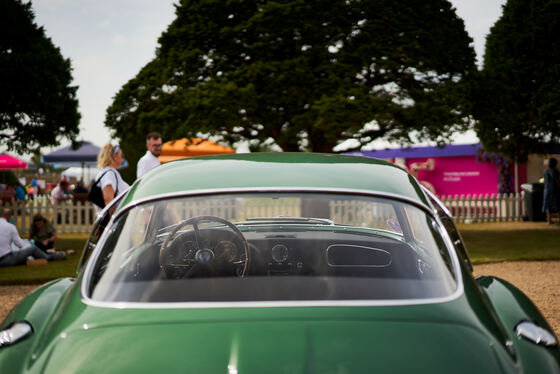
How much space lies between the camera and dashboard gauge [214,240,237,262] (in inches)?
117

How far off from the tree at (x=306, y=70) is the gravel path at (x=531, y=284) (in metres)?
5.99

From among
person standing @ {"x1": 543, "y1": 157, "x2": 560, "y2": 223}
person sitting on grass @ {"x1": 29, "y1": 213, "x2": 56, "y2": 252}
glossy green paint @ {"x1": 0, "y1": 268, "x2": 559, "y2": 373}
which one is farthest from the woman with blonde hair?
person standing @ {"x1": 543, "y1": 157, "x2": 560, "y2": 223}

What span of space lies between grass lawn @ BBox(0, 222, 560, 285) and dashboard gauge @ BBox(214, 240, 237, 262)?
6.67 metres

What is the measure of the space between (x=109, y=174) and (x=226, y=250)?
5383 millimetres

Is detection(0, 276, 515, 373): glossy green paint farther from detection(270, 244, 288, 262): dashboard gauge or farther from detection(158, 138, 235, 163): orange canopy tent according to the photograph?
detection(158, 138, 235, 163): orange canopy tent

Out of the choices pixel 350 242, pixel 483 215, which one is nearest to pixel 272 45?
pixel 483 215

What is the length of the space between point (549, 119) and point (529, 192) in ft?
16.0

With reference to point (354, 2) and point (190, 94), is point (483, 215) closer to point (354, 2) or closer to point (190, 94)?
point (354, 2)

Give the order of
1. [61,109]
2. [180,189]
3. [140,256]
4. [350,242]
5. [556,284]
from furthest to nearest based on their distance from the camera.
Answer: [61,109] < [556,284] < [350,242] < [140,256] < [180,189]

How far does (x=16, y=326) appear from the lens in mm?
2234

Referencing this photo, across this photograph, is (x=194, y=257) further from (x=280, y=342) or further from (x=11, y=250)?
(x=11, y=250)

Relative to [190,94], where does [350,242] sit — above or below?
below

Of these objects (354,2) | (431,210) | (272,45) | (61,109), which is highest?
(354,2)

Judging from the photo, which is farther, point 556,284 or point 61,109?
point 61,109
